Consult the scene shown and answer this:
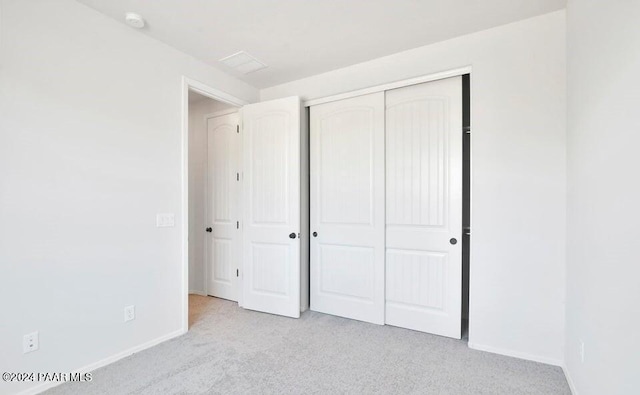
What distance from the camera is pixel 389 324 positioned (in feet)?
9.91

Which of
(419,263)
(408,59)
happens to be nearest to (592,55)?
(408,59)

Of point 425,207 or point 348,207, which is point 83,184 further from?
point 425,207

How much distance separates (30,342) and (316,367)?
184 cm

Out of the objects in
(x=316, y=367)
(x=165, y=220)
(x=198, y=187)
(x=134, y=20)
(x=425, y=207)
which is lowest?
(x=316, y=367)

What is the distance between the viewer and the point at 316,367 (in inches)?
88.5

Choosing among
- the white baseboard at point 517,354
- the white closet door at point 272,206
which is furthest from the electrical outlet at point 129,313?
the white baseboard at point 517,354

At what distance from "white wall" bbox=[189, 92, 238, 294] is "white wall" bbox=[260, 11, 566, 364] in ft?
10.3

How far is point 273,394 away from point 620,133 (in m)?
2.27

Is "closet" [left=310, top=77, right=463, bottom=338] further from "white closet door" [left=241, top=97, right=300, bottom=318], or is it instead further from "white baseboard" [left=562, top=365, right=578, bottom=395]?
"white baseboard" [left=562, top=365, right=578, bottom=395]

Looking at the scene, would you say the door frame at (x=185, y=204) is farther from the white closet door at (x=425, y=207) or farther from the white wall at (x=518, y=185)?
the white wall at (x=518, y=185)

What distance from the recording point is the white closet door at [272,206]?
10.7 ft

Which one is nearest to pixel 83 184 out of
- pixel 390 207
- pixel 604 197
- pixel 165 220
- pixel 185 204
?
pixel 165 220

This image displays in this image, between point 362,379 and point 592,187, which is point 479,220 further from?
point 362,379

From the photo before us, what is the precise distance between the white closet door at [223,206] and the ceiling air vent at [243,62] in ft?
2.50
